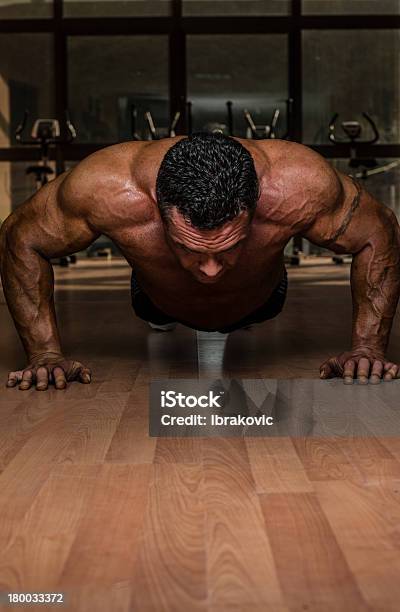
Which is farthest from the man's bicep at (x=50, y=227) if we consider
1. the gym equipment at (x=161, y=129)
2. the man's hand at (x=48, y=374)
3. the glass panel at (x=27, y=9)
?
the glass panel at (x=27, y=9)

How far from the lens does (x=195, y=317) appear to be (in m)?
2.64

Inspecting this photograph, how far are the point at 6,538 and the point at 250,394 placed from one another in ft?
1.97

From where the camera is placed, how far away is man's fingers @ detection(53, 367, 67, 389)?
2361 mm

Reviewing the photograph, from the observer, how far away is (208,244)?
1985 mm

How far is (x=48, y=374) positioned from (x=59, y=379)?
0.04 m

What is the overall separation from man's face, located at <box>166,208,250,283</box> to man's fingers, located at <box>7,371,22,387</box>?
59 cm

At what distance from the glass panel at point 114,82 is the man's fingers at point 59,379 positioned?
7.67m

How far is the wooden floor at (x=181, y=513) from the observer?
3.55 feet

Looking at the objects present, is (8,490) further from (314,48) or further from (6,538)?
(314,48)

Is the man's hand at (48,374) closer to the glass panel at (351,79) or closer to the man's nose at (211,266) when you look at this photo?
the man's nose at (211,266)

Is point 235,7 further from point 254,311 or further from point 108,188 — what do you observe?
point 108,188

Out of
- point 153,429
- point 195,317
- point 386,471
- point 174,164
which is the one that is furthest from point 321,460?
point 195,317

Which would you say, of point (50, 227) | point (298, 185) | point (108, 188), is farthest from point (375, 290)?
point (50, 227)

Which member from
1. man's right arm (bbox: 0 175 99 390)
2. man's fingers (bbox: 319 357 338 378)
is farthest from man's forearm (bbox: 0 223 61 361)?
man's fingers (bbox: 319 357 338 378)
